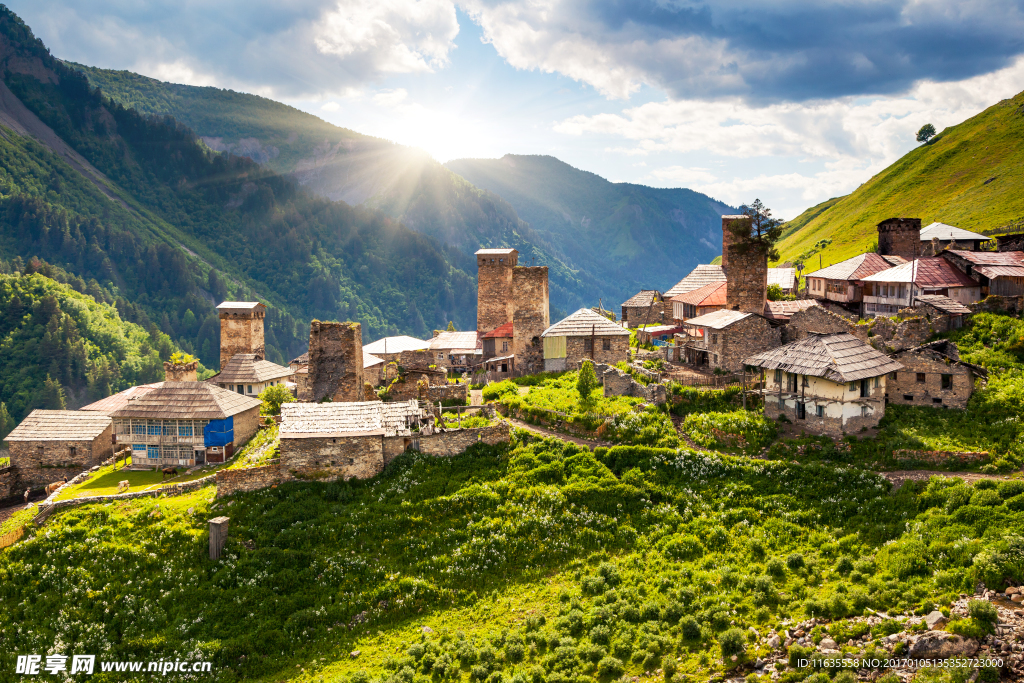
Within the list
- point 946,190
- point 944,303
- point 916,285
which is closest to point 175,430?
point 944,303

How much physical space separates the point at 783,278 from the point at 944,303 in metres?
17.2

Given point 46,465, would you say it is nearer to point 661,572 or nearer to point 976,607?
point 661,572

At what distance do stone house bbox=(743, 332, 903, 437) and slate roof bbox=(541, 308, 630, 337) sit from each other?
1093cm

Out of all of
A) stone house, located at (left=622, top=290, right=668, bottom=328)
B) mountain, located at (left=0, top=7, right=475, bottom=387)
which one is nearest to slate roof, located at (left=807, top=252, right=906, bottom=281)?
stone house, located at (left=622, top=290, right=668, bottom=328)

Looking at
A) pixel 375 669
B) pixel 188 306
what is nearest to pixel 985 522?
pixel 375 669

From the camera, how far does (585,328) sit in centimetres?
3897

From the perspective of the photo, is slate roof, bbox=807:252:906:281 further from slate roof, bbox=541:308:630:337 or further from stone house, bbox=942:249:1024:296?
slate roof, bbox=541:308:630:337

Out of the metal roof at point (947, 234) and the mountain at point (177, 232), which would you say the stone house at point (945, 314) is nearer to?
the metal roof at point (947, 234)

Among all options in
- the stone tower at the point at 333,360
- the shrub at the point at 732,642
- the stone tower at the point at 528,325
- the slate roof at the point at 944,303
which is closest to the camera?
the shrub at the point at 732,642

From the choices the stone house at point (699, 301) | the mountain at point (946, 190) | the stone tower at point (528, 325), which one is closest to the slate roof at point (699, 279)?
the stone house at point (699, 301)

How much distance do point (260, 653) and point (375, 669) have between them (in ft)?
12.5

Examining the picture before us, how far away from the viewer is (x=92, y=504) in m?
24.4

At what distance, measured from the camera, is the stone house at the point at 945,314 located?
108 ft

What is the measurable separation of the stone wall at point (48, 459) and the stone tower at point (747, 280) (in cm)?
4118
